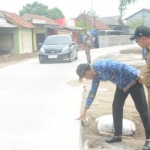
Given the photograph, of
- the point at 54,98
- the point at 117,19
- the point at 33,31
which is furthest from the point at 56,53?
the point at 117,19

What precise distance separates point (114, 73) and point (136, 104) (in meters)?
0.60

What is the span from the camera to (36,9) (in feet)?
216

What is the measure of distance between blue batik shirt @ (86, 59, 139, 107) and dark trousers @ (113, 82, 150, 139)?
0.38ft

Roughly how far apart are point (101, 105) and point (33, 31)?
24337 millimetres

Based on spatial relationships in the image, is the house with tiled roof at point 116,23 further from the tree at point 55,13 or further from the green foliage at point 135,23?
the tree at point 55,13

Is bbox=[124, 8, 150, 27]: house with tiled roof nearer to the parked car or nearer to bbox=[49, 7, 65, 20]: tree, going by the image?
bbox=[49, 7, 65, 20]: tree

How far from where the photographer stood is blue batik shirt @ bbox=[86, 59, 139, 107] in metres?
4.34

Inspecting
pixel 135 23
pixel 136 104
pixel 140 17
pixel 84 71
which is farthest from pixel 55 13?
pixel 84 71

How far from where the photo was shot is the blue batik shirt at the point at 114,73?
4.34 meters

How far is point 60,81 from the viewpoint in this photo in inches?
395

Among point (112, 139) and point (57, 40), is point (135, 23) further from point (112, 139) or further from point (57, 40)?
point (112, 139)

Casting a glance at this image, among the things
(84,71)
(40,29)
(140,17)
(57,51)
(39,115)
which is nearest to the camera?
(84,71)

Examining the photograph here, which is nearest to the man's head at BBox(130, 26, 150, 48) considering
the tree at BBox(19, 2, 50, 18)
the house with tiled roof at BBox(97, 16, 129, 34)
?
the house with tiled roof at BBox(97, 16, 129, 34)

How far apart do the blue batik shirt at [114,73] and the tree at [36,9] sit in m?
60.9
